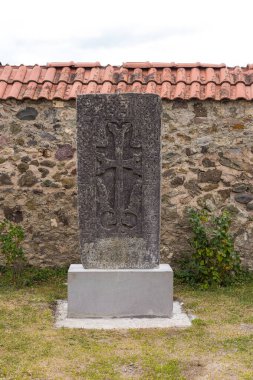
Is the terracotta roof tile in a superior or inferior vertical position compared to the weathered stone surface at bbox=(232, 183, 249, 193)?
superior

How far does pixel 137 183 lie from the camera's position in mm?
5488

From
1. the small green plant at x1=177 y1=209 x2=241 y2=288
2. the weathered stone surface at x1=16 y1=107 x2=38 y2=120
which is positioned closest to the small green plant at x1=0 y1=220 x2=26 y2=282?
the weathered stone surface at x1=16 y1=107 x2=38 y2=120

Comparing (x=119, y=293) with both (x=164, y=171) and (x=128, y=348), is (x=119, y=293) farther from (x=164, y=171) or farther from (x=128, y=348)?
(x=164, y=171)

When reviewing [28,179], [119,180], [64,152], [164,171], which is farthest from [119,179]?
[28,179]

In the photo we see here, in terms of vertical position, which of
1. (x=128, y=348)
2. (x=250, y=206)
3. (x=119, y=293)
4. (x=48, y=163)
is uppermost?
(x=48, y=163)

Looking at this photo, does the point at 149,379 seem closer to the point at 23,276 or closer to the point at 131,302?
the point at 131,302

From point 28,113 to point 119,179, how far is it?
223 cm

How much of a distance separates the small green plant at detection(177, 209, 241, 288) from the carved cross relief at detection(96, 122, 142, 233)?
1.51 meters

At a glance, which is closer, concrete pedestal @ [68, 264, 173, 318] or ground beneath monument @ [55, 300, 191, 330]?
ground beneath monument @ [55, 300, 191, 330]

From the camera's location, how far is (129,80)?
→ 23.9ft

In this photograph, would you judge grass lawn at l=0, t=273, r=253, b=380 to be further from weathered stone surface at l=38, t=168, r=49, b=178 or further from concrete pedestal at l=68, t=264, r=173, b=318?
weathered stone surface at l=38, t=168, r=49, b=178

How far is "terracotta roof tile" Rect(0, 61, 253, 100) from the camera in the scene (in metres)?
7.07

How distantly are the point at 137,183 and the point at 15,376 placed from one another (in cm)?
221

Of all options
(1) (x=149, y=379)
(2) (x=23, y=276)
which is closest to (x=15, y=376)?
(1) (x=149, y=379)
